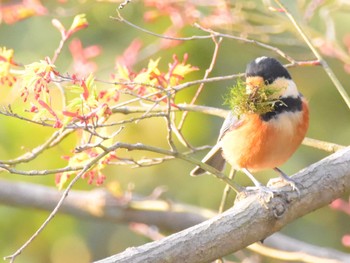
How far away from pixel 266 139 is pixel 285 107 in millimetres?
109

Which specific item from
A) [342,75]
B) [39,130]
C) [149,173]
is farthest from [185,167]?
[342,75]

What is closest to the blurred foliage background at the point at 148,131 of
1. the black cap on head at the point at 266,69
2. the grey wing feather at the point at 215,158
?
the grey wing feather at the point at 215,158

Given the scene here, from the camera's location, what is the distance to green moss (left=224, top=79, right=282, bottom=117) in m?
2.15

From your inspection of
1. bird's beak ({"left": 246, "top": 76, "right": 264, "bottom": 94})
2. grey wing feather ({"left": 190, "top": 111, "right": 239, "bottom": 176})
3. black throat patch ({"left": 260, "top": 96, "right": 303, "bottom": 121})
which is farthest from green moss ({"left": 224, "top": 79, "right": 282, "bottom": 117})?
grey wing feather ({"left": 190, "top": 111, "right": 239, "bottom": 176})

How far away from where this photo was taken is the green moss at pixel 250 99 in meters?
2.15

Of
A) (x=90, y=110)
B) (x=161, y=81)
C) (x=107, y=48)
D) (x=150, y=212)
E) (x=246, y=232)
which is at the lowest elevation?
(x=246, y=232)

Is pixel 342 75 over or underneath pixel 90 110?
over

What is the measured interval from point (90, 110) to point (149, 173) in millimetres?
2508

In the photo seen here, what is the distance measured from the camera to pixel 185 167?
14.7ft

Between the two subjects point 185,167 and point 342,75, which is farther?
point 342,75

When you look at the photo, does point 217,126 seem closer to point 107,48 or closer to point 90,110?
point 107,48

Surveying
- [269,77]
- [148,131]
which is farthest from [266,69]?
[148,131]

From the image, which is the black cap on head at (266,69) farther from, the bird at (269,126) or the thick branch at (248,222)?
the thick branch at (248,222)

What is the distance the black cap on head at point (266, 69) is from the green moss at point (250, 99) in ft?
0.25
